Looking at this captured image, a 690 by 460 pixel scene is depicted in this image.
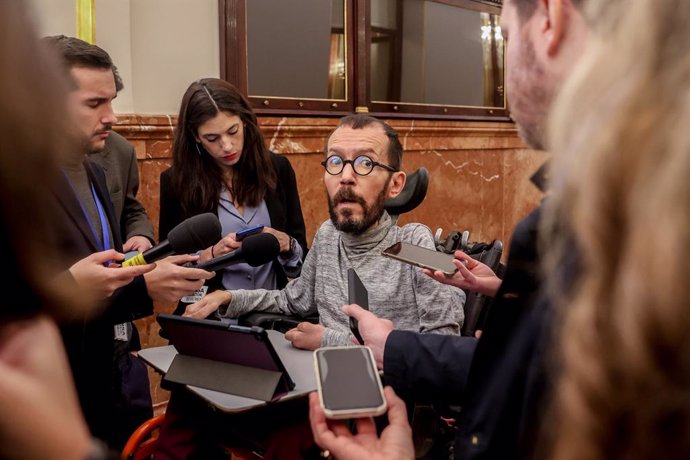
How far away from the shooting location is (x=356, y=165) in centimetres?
230

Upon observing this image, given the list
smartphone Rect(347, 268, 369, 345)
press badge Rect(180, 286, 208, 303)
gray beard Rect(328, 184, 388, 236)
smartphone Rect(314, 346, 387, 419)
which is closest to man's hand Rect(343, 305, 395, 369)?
smartphone Rect(347, 268, 369, 345)

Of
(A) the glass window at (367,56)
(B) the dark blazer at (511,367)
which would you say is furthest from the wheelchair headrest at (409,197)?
(A) the glass window at (367,56)

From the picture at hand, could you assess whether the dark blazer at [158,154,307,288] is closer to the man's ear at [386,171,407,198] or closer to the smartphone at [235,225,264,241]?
the smartphone at [235,225,264,241]

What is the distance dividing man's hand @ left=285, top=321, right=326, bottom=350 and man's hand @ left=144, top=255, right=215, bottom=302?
33 cm

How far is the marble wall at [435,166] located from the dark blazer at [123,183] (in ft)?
1.75

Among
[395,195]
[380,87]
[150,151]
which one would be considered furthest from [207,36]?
[395,195]

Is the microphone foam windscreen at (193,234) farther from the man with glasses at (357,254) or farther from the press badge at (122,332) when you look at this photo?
the press badge at (122,332)

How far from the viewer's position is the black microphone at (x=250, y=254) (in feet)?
6.49

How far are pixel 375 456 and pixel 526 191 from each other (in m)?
5.76

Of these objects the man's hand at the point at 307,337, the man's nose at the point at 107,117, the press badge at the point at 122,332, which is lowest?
the press badge at the point at 122,332

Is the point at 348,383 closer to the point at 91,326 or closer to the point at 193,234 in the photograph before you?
the point at 193,234

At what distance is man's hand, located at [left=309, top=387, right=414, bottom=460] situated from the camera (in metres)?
1.12

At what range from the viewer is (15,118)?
552mm

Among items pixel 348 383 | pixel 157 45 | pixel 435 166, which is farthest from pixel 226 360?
pixel 435 166
